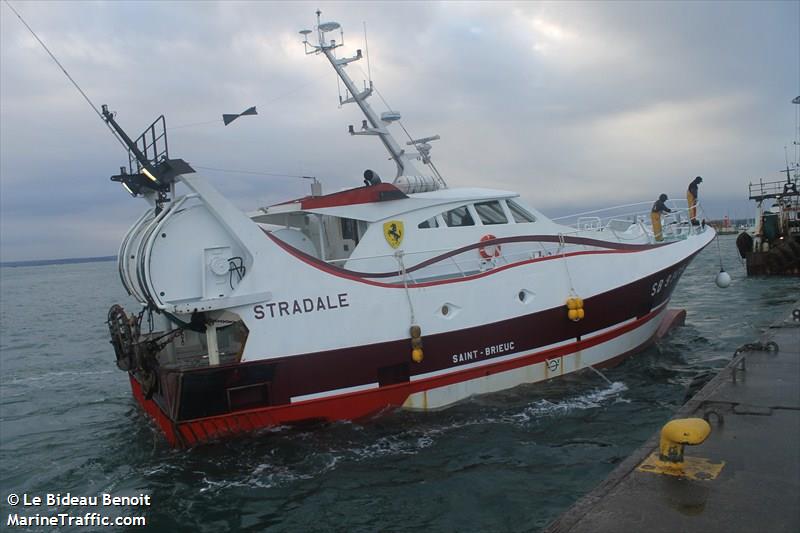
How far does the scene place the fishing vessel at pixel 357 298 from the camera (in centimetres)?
757

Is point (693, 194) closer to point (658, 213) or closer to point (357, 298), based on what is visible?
point (658, 213)

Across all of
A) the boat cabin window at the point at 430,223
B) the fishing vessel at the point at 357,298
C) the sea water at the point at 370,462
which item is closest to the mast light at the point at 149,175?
the fishing vessel at the point at 357,298

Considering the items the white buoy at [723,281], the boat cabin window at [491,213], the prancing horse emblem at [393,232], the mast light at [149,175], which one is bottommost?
the white buoy at [723,281]

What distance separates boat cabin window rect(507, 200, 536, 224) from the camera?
10758 mm

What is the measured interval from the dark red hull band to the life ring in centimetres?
176

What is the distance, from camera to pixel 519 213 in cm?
1082

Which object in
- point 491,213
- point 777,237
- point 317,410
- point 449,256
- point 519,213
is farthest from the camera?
point 777,237

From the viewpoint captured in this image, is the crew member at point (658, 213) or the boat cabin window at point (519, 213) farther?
the crew member at point (658, 213)

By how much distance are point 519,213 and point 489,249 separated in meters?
1.29

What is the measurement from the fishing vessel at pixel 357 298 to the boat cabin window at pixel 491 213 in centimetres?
2

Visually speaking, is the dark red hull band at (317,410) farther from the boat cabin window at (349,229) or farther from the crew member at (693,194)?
the crew member at (693,194)

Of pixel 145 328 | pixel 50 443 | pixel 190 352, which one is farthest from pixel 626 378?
pixel 145 328

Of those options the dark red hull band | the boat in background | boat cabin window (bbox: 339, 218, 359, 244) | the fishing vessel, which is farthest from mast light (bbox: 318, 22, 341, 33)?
the boat in background

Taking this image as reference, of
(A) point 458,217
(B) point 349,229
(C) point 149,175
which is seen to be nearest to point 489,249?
(A) point 458,217
